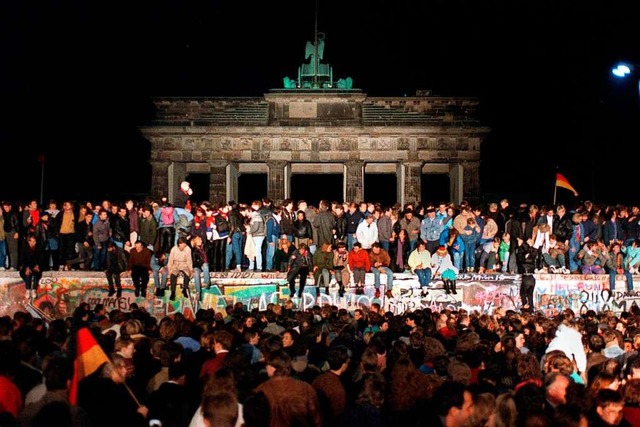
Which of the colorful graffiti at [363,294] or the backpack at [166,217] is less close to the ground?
the backpack at [166,217]

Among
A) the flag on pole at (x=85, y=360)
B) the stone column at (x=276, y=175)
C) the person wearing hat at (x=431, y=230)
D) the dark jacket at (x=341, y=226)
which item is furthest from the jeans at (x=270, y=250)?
the stone column at (x=276, y=175)

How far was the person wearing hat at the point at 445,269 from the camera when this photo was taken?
24516 millimetres

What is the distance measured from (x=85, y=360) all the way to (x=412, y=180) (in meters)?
33.6

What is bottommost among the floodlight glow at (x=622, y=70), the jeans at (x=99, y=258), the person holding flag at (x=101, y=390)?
the person holding flag at (x=101, y=390)

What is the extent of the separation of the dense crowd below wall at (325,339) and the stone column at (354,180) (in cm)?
1439

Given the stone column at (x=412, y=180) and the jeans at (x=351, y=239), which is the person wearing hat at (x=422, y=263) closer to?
the jeans at (x=351, y=239)

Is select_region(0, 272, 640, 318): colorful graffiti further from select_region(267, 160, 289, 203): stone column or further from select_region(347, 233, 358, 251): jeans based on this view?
select_region(267, 160, 289, 203): stone column

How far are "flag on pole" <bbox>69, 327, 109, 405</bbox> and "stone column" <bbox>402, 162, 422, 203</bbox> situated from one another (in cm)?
3287

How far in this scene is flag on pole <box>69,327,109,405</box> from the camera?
9.26m

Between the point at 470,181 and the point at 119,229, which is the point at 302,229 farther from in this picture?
the point at 470,181

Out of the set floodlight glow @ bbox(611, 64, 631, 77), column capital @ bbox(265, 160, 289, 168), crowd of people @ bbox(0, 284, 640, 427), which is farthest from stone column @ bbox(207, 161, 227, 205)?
crowd of people @ bbox(0, 284, 640, 427)

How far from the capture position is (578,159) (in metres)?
55.1

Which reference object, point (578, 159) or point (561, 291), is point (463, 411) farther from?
point (578, 159)

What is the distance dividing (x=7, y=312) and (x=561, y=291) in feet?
53.3
